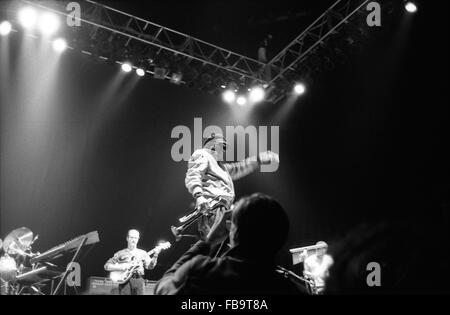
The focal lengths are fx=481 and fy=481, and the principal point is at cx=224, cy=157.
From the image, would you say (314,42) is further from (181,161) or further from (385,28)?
(181,161)

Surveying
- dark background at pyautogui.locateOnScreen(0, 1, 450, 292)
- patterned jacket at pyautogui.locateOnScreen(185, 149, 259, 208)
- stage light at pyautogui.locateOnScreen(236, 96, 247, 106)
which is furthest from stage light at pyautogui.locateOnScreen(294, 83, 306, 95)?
patterned jacket at pyautogui.locateOnScreen(185, 149, 259, 208)

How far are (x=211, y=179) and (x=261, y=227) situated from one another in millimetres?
2517

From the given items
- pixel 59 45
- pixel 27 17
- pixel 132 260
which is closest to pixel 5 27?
pixel 27 17

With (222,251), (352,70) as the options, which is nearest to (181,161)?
(352,70)

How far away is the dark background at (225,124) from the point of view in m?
8.13

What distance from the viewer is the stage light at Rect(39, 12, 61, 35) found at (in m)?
7.65

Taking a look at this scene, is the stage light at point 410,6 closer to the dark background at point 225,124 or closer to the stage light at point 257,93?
the dark background at point 225,124

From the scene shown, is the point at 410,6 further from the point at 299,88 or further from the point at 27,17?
the point at 27,17

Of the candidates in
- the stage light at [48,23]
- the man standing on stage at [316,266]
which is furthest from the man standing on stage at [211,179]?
the stage light at [48,23]

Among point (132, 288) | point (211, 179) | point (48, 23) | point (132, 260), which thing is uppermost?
point (48, 23)

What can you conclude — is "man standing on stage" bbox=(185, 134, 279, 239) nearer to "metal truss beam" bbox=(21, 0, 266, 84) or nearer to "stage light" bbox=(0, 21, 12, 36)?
"metal truss beam" bbox=(21, 0, 266, 84)

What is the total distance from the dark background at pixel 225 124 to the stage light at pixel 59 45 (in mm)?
278

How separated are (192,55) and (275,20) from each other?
1.84 m

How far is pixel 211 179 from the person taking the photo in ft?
15.2
